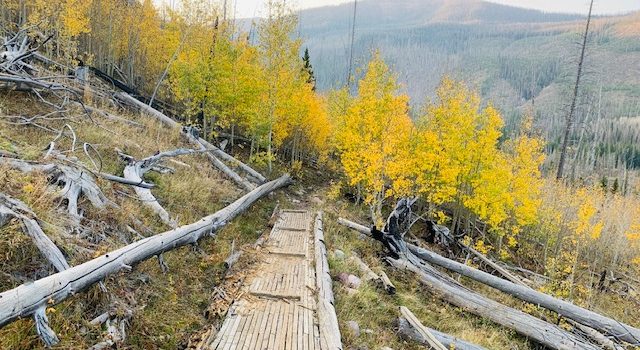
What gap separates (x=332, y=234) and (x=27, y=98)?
9.97m

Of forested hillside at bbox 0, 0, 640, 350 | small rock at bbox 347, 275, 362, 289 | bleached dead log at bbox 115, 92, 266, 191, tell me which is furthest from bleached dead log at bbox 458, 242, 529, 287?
bleached dead log at bbox 115, 92, 266, 191

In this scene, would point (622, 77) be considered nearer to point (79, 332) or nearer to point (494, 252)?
point (494, 252)

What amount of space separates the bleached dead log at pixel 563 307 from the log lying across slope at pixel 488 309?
64cm

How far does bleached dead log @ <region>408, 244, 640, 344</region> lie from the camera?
8.73 m

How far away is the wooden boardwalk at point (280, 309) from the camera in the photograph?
16.3 ft

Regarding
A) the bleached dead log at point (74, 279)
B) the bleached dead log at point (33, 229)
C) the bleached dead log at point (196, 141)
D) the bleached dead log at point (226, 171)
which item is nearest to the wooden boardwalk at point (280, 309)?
the bleached dead log at point (74, 279)

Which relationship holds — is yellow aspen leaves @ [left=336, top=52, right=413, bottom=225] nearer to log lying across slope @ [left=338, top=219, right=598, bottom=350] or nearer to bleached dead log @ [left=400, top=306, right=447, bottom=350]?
log lying across slope @ [left=338, top=219, right=598, bottom=350]

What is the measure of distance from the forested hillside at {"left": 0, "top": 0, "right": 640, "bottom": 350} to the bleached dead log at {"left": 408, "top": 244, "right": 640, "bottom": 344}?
0.21 ft

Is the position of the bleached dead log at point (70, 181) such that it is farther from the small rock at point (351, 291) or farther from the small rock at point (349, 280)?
the small rock at point (349, 280)

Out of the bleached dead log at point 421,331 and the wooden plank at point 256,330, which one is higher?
the wooden plank at point 256,330

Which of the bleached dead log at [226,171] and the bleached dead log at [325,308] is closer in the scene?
the bleached dead log at [325,308]

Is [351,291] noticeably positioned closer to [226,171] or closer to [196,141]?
[226,171]

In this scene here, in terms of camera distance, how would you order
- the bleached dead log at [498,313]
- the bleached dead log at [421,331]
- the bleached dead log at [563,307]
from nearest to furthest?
1. the bleached dead log at [421,331]
2. the bleached dead log at [498,313]
3. the bleached dead log at [563,307]

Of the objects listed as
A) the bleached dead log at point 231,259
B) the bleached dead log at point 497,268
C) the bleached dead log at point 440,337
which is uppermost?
the bleached dead log at point 231,259
